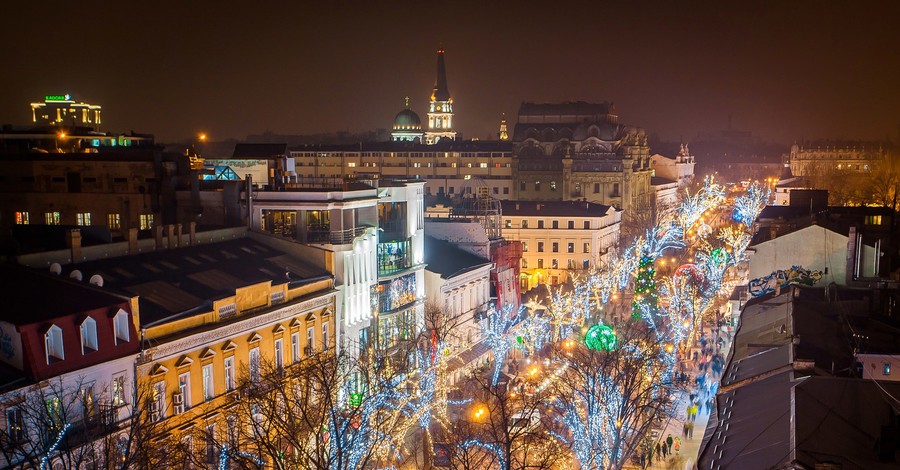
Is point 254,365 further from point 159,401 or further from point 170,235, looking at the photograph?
point 170,235

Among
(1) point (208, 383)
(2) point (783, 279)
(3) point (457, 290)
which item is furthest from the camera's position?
(3) point (457, 290)

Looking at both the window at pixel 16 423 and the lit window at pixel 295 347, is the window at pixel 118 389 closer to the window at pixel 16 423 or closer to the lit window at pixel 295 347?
the window at pixel 16 423

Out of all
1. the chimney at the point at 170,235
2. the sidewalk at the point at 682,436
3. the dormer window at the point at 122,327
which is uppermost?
the chimney at the point at 170,235

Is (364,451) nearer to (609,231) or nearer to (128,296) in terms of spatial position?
(128,296)

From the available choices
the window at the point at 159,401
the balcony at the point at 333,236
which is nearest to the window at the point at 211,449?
the window at the point at 159,401

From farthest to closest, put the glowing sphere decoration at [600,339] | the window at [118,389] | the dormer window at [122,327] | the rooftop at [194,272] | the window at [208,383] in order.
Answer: the glowing sphere decoration at [600,339] < the rooftop at [194,272] < the window at [208,383] < the dormer window at [122,327] < the window at [118,389]

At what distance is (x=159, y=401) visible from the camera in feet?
108

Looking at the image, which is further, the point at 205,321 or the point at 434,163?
the point at 434,163

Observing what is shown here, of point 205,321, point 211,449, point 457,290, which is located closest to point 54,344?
point 211,449

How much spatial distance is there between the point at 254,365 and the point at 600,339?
17993 mm

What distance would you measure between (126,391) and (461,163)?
133 metres

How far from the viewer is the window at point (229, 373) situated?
36656 millimetres

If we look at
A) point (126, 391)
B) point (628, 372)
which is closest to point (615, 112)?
point (628, 372)

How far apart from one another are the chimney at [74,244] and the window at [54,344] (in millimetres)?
7917
